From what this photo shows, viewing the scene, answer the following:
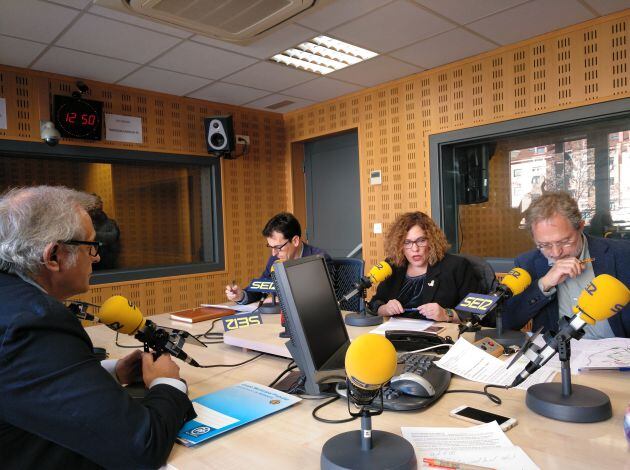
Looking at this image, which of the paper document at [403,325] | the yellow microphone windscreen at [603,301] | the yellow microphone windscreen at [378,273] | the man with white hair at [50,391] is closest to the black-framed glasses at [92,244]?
the man with white hair at [50,391]

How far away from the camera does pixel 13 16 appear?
113 inches

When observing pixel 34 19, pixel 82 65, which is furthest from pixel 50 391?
pixel 82 65

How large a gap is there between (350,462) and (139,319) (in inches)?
33.6

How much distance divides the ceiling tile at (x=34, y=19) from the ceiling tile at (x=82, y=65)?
0.29 meters

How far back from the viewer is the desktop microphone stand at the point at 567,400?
1.11 meters

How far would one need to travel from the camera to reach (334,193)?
218 inches

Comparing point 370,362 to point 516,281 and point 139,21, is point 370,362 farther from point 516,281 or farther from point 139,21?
point 139,21

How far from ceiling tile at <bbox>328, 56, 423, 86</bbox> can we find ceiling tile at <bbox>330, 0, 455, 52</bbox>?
1.15 feet

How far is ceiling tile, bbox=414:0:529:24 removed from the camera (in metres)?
2.95

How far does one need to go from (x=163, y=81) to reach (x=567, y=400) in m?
4.12

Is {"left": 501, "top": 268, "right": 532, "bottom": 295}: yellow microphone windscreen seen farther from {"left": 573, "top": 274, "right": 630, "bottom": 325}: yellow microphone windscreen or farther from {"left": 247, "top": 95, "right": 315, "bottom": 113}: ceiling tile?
{"left": 247, "top": 95, "right": 315, "bottom": 113}: ceiling tile

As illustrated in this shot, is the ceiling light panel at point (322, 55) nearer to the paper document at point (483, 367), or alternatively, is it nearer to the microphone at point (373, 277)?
the microphone at point (373, 277)

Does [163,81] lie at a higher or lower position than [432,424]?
higher

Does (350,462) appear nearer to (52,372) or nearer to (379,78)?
(52,372)
